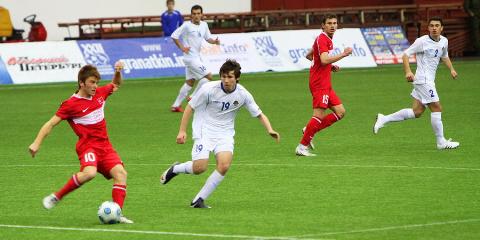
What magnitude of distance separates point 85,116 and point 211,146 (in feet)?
5.17

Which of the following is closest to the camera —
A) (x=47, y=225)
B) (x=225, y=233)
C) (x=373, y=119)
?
(x=225, y=233)

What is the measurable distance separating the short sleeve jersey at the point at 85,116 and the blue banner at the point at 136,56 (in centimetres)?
2252

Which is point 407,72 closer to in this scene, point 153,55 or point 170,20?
point 170,20

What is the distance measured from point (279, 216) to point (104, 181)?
13.1 feet

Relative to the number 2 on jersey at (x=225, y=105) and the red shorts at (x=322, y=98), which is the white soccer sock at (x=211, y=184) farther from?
the red shorts at (x=322, y=98)

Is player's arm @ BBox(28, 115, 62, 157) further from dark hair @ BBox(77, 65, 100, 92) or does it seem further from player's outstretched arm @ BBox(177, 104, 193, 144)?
player's outstretched arm @ BBox(177, 104, 193, 144)

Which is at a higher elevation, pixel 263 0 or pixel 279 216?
pixel 279 216

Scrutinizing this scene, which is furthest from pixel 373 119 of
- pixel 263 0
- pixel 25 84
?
pixel 263 0

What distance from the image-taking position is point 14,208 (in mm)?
13484

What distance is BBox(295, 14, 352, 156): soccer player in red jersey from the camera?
17.9 metres

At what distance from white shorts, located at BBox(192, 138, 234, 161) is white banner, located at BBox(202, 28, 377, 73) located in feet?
76.0

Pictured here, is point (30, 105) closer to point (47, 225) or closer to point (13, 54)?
point (13, 54)

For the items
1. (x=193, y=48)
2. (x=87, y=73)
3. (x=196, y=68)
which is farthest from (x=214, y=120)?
(x=193, y=48)

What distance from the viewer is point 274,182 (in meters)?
15.3
